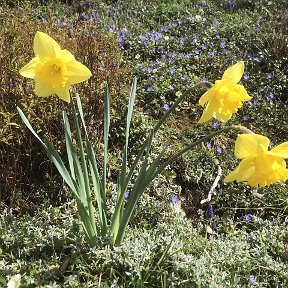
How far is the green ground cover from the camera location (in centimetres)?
223

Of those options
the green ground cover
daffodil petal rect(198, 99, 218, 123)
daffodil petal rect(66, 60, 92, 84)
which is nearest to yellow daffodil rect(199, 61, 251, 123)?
daffodil petal rect(198, 99, 218, 123)

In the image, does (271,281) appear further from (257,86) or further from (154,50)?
(154,50)

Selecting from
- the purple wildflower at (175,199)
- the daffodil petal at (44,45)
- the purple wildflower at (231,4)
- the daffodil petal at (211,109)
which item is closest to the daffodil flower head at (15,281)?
the daffodil petal at (44,45)

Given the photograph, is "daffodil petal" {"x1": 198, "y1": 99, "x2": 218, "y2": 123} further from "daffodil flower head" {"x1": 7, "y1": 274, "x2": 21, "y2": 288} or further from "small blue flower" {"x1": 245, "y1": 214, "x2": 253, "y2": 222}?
"small blue flower" {"x1": 245, "y1": 214, "x2": 253, "y2": 222}

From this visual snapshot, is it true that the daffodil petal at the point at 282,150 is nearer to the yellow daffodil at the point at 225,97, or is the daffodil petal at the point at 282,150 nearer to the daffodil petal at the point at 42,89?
the yellow daffodil at the point at 225,97

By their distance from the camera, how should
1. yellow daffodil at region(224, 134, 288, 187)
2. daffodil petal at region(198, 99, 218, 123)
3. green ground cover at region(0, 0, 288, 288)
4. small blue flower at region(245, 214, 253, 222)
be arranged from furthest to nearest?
small blue flower at region(245, 214, 253, 222)
green ground cover at region(0, 0, 288, 288)
daffodil petal at region(198, 99, 218, 123)
yellow daffodil at region(224, 134, 288, 187)

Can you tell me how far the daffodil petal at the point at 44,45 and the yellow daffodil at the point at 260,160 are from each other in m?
0.76

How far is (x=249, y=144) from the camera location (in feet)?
5.49

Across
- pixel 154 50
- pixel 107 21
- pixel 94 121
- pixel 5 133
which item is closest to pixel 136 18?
pixel 107 21

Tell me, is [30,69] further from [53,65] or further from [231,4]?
[231,4]

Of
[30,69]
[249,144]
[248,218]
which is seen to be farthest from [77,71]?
[248,218]

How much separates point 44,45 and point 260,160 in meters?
0.90

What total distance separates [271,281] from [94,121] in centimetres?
144

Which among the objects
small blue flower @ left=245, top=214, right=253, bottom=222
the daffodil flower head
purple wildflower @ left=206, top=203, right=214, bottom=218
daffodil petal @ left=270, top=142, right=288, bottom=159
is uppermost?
purple wildflower @ left=206, top=203, right=214, bottom=218
